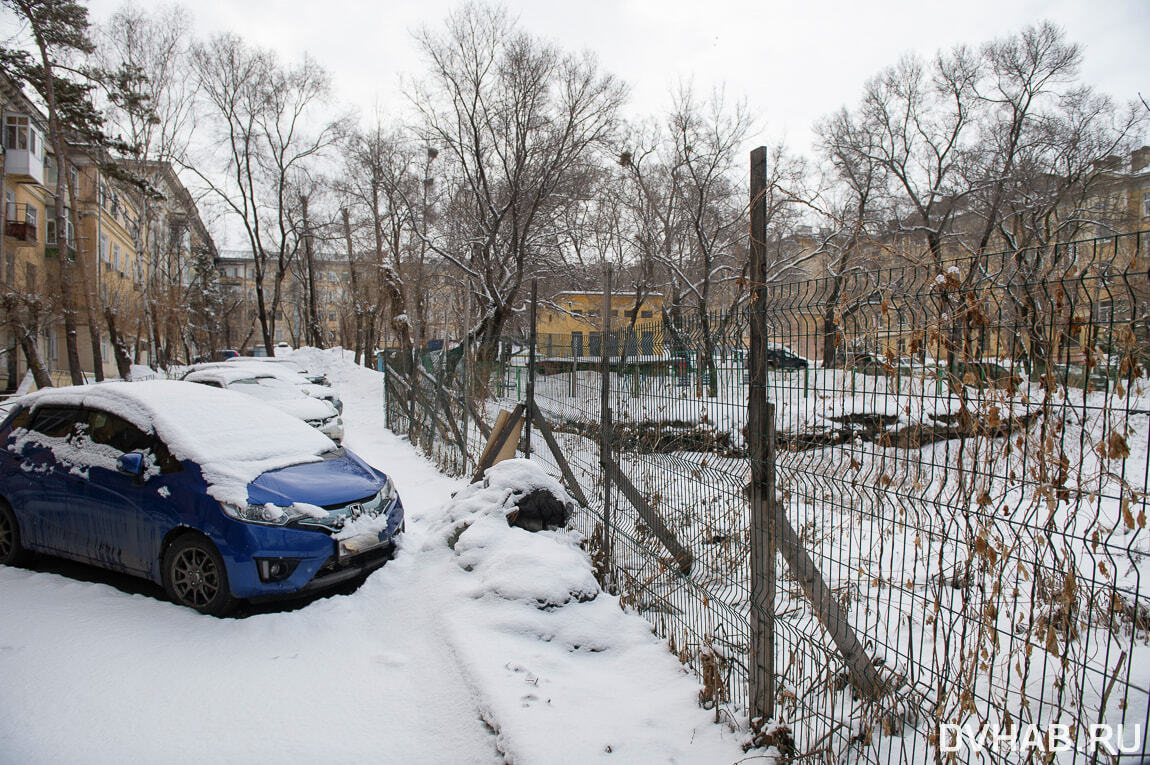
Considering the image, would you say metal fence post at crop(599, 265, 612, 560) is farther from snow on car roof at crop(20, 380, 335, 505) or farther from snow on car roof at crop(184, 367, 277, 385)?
snow on car roof at crop(184, 367, 277, 385)

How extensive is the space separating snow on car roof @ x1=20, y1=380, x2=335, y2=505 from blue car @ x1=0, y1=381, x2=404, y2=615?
1 centimetres

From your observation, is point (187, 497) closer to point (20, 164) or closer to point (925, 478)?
point (925, 478)

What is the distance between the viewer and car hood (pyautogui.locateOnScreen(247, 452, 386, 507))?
449cm

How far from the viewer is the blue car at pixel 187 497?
170 inches

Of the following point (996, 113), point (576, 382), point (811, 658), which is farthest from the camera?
point (996, 113)

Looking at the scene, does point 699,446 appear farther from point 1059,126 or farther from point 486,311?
point 1059,126

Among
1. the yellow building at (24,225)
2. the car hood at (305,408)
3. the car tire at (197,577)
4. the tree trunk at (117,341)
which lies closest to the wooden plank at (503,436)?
the car tire at (197,577)

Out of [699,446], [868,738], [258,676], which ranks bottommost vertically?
[258,676]

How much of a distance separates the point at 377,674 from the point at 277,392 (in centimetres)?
958

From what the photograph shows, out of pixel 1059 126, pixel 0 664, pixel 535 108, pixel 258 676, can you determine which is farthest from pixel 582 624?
pixel 1059 126

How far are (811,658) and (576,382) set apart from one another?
3359 mm

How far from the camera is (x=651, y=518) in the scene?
4484 mm

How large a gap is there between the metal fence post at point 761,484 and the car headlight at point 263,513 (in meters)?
3.10

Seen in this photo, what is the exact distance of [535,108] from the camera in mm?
22312
